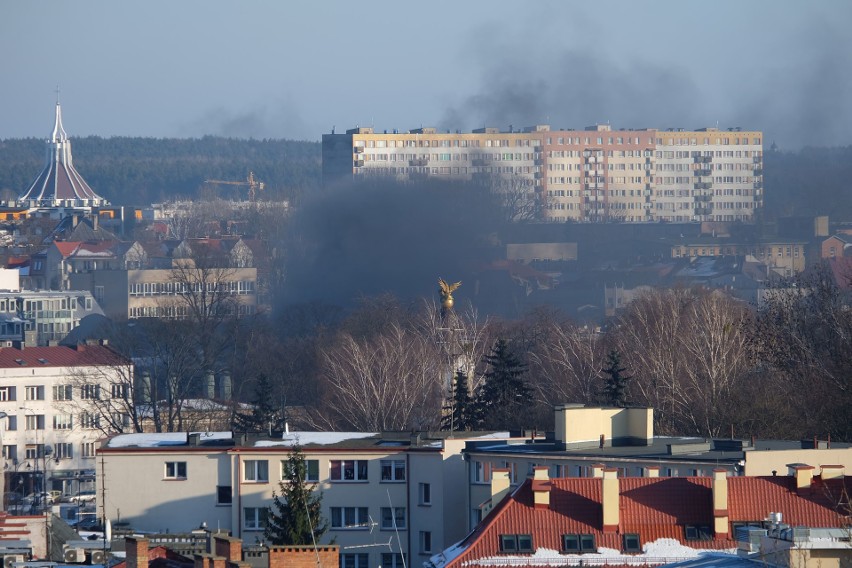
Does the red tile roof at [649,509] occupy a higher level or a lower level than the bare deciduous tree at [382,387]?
lower

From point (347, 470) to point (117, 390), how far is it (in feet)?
85.6

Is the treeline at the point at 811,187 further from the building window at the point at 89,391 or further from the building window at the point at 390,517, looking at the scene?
the building window at the point at 390,517

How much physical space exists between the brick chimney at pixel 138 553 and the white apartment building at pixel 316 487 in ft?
50.7

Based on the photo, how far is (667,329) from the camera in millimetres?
66188

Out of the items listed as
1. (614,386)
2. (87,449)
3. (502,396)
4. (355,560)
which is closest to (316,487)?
(355,560)

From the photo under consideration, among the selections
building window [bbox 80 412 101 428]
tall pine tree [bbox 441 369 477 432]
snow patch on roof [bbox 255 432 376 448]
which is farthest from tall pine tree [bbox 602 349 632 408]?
building window [bbox 80 412 101 428]

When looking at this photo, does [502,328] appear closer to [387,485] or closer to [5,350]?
[5,350]

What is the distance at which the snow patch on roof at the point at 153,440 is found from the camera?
40.0 m

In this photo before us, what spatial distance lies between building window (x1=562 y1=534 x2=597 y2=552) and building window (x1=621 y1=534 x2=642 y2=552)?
1.08ft

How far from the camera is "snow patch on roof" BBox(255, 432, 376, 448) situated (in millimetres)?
39031

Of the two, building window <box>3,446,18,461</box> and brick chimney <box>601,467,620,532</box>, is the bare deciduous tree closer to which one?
building window <box>3,446,18,461</box>

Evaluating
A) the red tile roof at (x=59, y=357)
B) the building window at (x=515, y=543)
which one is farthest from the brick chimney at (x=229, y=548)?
the red tile roof at (x=59, y=357)

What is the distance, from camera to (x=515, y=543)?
1069 inches

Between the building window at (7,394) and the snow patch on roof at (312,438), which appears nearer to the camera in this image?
the snow patch on roof at (312,438)
